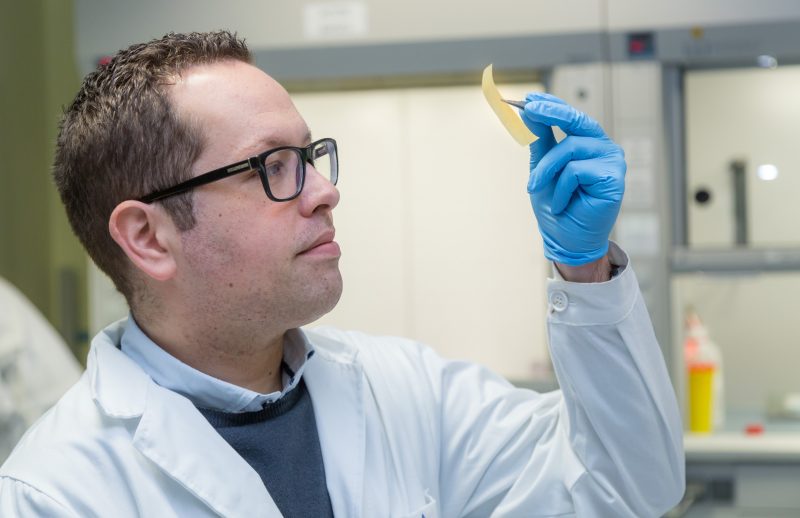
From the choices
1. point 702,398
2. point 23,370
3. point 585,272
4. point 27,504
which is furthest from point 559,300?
point 23,370

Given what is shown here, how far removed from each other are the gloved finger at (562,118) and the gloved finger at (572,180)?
56 millimetres

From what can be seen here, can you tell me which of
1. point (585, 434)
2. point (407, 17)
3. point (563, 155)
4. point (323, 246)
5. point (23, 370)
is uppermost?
point (407, 17)

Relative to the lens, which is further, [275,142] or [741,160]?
[741,160]

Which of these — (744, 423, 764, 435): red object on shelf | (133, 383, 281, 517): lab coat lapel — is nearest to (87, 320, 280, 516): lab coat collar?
(133, 383, 281, 517): lab coat lapel

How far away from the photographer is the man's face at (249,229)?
1078 millimetres

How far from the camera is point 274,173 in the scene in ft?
3.62

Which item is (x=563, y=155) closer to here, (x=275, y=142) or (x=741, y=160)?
(x=275, y=142)

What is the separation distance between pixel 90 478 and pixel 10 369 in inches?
52.4

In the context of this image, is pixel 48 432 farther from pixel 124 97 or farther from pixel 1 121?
pixel 1 121

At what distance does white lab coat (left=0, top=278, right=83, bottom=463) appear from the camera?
212cm

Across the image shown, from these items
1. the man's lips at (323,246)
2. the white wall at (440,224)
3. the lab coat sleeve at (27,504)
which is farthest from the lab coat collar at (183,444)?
the white wall at (440,224)

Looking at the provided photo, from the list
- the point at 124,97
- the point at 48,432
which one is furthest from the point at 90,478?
the point at 124,97

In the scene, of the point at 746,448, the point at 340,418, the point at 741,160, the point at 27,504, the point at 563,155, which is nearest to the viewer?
the point at 27,504

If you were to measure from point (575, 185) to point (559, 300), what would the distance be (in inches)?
5.5
